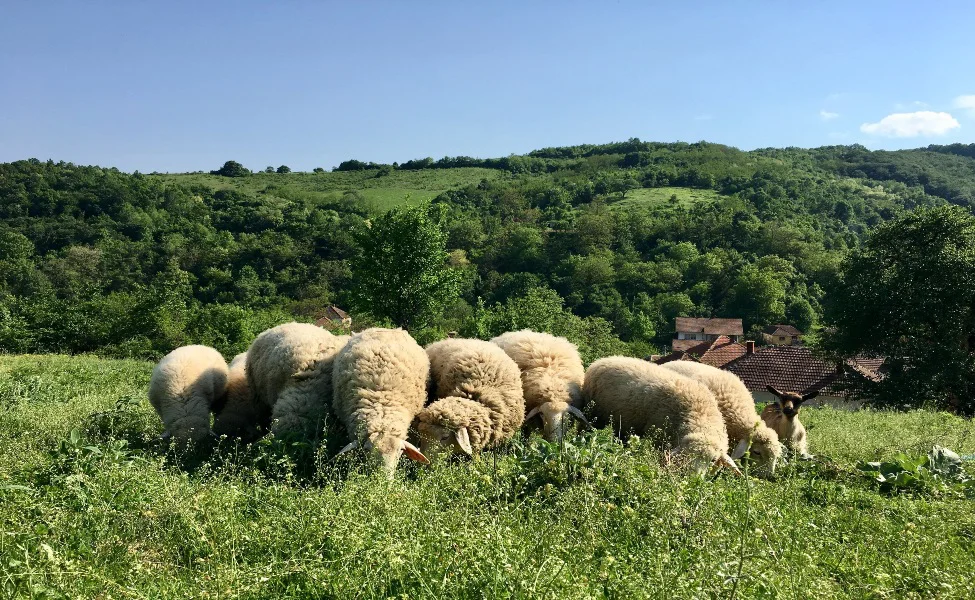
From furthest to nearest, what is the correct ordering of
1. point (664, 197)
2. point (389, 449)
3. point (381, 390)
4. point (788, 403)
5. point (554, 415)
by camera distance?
point (664, 197) → point (788, 403) → point (554, 415) → point (381, 390) → point (389, 449)

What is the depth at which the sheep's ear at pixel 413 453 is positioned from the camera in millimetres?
6742

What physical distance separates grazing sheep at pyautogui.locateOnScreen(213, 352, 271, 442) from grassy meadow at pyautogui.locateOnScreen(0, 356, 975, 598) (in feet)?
8.27

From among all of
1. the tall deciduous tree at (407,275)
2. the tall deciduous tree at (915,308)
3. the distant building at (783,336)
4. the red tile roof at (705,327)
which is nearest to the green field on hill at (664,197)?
the red tile roof at (705,327)

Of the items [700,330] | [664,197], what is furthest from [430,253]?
[664,197]

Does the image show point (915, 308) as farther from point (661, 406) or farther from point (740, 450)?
point (661, 406)

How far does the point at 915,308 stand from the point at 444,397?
26157 mm

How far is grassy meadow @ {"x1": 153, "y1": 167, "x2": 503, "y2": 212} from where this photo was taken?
Answer: 437ft

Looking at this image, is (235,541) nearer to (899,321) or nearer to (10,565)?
(10,565)

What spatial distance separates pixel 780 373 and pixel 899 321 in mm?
18273

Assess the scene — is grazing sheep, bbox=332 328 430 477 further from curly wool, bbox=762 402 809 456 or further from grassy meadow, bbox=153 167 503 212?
grassy meadow, bbox=153 167 503 212

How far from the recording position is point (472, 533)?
3.57 m

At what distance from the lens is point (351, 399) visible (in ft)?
24.8

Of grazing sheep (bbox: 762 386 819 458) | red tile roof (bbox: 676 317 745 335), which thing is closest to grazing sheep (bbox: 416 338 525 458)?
grazing sheep (bbox: 762 386 819 458)

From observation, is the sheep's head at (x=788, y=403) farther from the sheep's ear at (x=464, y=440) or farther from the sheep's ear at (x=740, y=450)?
the sheep's ear at (x=464, y=440)
